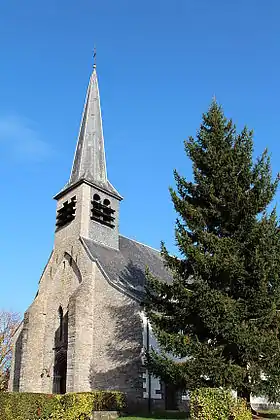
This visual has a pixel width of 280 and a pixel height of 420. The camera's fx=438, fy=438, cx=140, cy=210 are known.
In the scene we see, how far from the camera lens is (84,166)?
28.1 metres

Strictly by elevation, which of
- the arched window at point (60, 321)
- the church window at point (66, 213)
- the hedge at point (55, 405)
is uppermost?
the church window at point (66, 213)

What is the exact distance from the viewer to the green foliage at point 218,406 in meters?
12.2

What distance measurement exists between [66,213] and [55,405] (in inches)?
492

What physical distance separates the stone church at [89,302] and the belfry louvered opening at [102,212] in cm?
6

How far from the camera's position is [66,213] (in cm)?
2703

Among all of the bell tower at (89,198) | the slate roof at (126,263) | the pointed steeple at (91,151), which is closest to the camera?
the slate roof at (126,263)

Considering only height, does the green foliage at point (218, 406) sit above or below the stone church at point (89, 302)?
below

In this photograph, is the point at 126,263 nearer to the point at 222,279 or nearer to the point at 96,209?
the point at 96,209

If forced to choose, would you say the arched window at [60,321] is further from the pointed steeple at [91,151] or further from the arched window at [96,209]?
the pointed steeple at [91,151]

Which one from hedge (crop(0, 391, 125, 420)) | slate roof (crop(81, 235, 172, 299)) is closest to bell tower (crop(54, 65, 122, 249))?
slate roof (crop(81, 235, 172, 299))

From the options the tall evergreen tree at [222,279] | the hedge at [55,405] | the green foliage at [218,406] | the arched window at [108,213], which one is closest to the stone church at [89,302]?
the arched window at [108,213]

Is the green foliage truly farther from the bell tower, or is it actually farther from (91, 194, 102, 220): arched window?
(91, 194, 102, 220): arched window

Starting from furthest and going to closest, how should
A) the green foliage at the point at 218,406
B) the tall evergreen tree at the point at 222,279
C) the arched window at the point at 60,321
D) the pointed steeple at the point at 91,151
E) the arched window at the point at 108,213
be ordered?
the pointed steeple at the point at 91,151, the arched window at the point at 108,213, the arched window at the point at 60,321, the tall evergreen tree at the point at 222,279, the green foliage at the point at 218,406

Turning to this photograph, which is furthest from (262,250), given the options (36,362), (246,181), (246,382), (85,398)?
(36,362)
